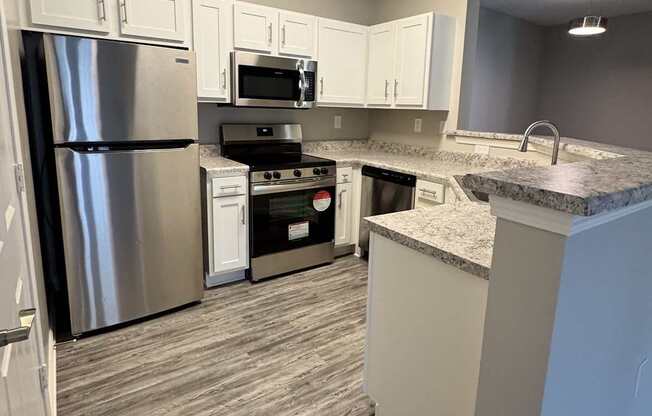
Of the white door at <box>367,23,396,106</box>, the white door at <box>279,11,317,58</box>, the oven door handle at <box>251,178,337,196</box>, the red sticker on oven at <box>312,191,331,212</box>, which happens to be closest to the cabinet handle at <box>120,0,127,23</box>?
the white door at <box>279,11,317,58</box>

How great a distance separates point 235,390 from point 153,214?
117 centimetres

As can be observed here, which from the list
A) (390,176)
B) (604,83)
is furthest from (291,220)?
(604,83)

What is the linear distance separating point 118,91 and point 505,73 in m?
5.72

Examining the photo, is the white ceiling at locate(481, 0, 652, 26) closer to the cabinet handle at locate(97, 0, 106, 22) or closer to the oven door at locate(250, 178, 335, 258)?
the oven door at locate(250, 178, 335, 258)

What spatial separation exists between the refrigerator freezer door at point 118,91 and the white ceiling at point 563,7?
452cm

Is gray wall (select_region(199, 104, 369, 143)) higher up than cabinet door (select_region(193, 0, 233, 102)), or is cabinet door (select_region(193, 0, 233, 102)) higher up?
cabinet door (select_region(193, 0, 233, 102))

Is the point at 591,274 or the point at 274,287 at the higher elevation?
the point at 591,274

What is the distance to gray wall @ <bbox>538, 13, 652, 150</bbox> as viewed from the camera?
18.7 ft

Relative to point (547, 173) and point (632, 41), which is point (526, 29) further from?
point (547, 173)

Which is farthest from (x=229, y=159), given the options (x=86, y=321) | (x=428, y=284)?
(x=428, y=284)

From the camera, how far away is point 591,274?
3.01 feet

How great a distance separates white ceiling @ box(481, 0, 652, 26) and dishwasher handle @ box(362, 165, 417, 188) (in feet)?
10.9

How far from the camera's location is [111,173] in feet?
7.72

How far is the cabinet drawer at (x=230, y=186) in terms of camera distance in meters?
2.92
